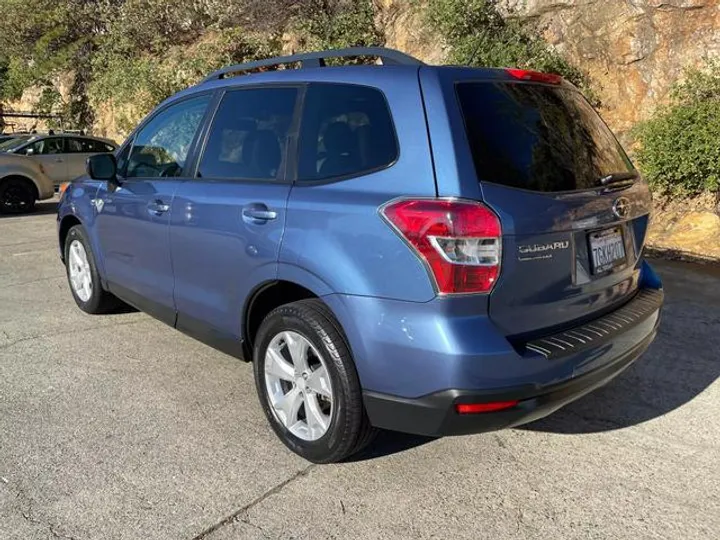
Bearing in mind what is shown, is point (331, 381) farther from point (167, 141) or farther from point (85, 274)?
point (85, 274)

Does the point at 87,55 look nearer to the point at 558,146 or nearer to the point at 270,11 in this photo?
the point at 270,11

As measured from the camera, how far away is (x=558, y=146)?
290cm

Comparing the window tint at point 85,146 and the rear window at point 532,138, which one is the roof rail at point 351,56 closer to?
the rear window at point 532,138

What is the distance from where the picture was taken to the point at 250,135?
3.51m

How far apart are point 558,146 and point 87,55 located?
67.2 feet

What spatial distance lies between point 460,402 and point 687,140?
6.81 meters

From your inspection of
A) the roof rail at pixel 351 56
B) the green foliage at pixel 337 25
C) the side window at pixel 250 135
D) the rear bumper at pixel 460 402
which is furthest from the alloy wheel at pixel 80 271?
A: the green foliage at pixel 337 25

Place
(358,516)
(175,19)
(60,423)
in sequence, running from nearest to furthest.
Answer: (358,516) < (60,423) < (175,19)

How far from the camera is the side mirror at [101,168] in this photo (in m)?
4.45

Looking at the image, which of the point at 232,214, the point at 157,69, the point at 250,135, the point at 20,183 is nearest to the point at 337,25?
the point at 157,69

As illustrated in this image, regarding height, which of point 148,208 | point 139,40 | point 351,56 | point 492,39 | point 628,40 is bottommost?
point 148,208

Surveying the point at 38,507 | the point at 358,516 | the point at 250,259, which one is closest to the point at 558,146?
the point at 250,259

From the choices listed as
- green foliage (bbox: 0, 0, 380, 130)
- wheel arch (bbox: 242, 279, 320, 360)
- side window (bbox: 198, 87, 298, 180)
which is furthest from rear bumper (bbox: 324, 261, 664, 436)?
green foliage (bbox: 0, 0, 380, 130)

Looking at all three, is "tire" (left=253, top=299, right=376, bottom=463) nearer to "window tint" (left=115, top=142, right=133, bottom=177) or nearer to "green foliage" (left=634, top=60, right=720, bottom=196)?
"window tint" (left=115, top=142, right=133, bottom=177)
